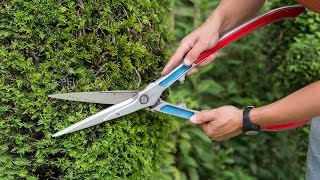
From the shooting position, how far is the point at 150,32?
1895 millimetres

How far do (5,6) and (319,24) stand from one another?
64.6 inches

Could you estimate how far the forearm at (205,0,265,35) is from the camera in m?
1.92

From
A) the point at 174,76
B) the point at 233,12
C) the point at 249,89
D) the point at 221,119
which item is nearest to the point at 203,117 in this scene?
the point at 221,119

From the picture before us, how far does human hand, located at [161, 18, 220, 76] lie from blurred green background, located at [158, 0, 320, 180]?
89cm

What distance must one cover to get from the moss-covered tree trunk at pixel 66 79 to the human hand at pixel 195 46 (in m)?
0.10

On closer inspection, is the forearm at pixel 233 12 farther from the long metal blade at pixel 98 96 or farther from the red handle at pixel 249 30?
the long metal blade at pixel 98 96

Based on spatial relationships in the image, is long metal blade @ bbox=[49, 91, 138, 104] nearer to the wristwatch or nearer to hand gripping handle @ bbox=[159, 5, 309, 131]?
hand gripping handle @ bbox=[159, 5, 309, 131]

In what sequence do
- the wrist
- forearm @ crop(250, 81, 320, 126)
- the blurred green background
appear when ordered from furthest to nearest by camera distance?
1. the blurred green background
2. the wrist
3. forearm @ crop(250, 81, 320, 126)

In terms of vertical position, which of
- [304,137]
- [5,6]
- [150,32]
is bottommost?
[304,137]

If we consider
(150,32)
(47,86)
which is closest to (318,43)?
(150,32)

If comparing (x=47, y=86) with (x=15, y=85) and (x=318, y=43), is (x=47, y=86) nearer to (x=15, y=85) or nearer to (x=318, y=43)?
(x=15, y=85)

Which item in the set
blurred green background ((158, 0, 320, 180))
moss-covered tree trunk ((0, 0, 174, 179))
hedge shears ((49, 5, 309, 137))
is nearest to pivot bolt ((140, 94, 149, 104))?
hedge shears ((49, 5, 309, 137))

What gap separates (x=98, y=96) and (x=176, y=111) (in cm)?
26

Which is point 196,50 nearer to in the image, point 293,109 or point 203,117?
point 203,117
